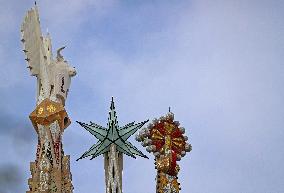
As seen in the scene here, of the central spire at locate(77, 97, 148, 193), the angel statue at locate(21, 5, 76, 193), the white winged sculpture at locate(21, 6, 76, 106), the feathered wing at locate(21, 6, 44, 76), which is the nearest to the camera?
the central spire at locate(77, 97, 148, 193)

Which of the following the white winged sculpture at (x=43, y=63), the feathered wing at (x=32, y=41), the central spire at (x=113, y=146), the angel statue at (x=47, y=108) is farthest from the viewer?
the feathered wing at (x=32, y=41)

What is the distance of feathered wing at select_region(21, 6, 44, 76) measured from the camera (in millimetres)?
28250

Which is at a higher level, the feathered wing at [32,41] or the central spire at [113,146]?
the feathered wing at [32,41]

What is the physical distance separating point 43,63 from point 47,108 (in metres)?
2.04

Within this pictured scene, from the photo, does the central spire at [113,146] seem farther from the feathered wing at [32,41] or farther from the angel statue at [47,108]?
the feathered wing at [32,41]

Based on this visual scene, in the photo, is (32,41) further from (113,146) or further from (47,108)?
(113,146)

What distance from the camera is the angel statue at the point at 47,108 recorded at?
85.1 ft

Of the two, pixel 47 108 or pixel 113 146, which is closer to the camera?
pixel 113 146

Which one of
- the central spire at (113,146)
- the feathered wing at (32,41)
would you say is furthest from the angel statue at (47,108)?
the central spire at (113,146)

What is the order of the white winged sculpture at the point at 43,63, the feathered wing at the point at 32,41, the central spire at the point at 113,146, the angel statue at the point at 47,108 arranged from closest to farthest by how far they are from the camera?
the central spire at the point at 113,146, the angel statue at the point at 47,108, the white winged sculpture at the point at 43,63, the feathered wing at the point at 32,41

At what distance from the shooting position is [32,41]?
28.3 m

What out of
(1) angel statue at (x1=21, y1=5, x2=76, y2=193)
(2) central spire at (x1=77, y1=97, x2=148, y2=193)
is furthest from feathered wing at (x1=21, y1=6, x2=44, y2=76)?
(2) central spire at (x1=77, y1=97, x2=148, y2=193)

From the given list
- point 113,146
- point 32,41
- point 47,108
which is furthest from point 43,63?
point 113,146

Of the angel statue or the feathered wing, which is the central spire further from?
the feathered wing
